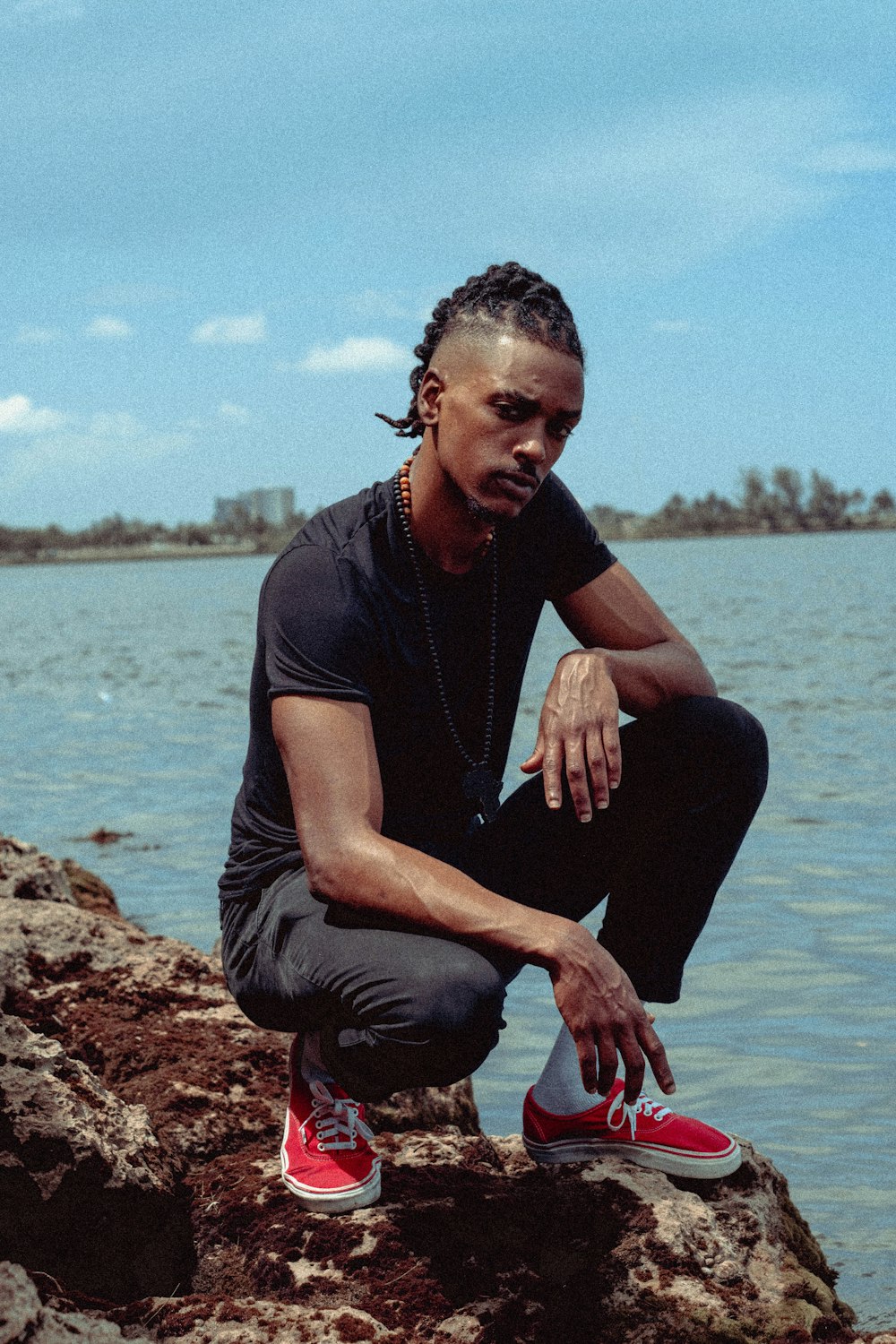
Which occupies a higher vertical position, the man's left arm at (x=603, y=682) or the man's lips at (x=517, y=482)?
the man's lips at (x=517, y=482)

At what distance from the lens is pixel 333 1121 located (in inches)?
136

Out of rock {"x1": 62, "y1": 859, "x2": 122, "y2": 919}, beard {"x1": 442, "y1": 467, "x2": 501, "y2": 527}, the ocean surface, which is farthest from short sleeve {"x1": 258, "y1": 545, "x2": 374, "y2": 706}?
rock {"x1": 62, "y1": 859, "x2": 122, "y2": 919}

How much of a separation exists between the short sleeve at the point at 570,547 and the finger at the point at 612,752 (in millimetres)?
583

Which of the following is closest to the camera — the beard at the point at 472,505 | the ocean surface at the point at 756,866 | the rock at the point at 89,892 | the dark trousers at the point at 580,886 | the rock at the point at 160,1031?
the dark trousers at the point at 580,886

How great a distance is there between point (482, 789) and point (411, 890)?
585 mm

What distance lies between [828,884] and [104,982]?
5504 millimetres

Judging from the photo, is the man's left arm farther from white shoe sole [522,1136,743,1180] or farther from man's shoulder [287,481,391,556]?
white shoe sole [522,1136,743,1180]

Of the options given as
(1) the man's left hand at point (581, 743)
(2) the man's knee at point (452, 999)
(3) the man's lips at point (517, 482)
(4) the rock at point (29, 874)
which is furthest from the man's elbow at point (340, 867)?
(4) the rock at point (29, 874)

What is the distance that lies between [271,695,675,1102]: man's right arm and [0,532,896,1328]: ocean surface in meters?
1.59

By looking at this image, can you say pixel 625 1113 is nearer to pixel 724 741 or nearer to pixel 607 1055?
pixel 607 1055

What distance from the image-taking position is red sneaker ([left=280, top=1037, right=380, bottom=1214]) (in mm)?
3357

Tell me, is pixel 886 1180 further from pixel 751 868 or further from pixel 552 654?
pixel 552 654

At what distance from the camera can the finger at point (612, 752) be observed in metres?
3.35

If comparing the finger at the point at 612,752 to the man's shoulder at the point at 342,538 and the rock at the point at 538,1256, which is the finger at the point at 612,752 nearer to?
the man's shoulder at the point at 342,538
